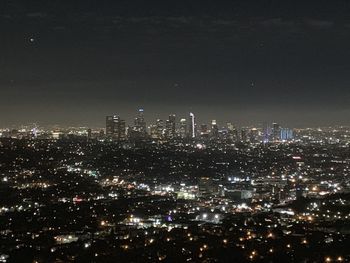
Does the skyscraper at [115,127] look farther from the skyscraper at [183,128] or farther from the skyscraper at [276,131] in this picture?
the skyscraper at [276,131]

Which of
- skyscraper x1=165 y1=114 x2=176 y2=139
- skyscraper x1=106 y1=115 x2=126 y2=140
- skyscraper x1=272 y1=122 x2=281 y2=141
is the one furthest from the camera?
skyscraper x1=272 y1=122 x2=281 y2=141

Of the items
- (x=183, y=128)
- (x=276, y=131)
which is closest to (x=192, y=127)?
(x=183, y=128)

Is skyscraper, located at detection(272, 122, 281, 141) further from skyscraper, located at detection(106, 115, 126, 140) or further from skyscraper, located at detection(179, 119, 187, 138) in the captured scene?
skyscraper, located at detection(106, 115, 126, 140)

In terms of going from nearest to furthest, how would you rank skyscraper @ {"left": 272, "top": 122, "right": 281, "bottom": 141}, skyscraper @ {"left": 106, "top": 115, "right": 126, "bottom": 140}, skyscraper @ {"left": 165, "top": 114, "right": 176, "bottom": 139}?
skyscraper @ {"left": 106, "top": 115, "right": 126, "bottom": 140}
skyscraper @ {"left": 165, "top": 114, "right": 176, "bottom": 139}
skyscraper @ {"left": 272, "top": 122, "right": 281, "bottom": 141}

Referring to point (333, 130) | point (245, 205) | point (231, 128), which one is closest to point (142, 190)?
point (245, 205)

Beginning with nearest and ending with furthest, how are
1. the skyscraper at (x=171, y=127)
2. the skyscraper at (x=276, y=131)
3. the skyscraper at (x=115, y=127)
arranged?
the skyscraper at (x=115, y=127), the skyscraper at (x=171, y=127), the skyscraper at (x=276, y=131)

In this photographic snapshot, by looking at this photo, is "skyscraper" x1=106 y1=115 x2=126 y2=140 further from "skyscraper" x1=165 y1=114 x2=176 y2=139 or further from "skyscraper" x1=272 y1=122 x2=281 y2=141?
"skyscraper" x1=272 y1=122 x2=281 y2=141

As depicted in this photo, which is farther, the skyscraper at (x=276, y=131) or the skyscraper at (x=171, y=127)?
the skyscraper at (x=276, y=131)

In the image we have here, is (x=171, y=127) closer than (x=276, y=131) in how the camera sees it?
Yes

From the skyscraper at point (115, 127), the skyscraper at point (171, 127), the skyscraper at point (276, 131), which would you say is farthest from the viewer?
the skyscraper at point (276, 131)

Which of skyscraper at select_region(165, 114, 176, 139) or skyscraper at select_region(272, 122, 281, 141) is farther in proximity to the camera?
skyscraper at select_region(272, 122, 281, 141)

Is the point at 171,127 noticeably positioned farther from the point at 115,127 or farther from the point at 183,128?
the point at 115,127
